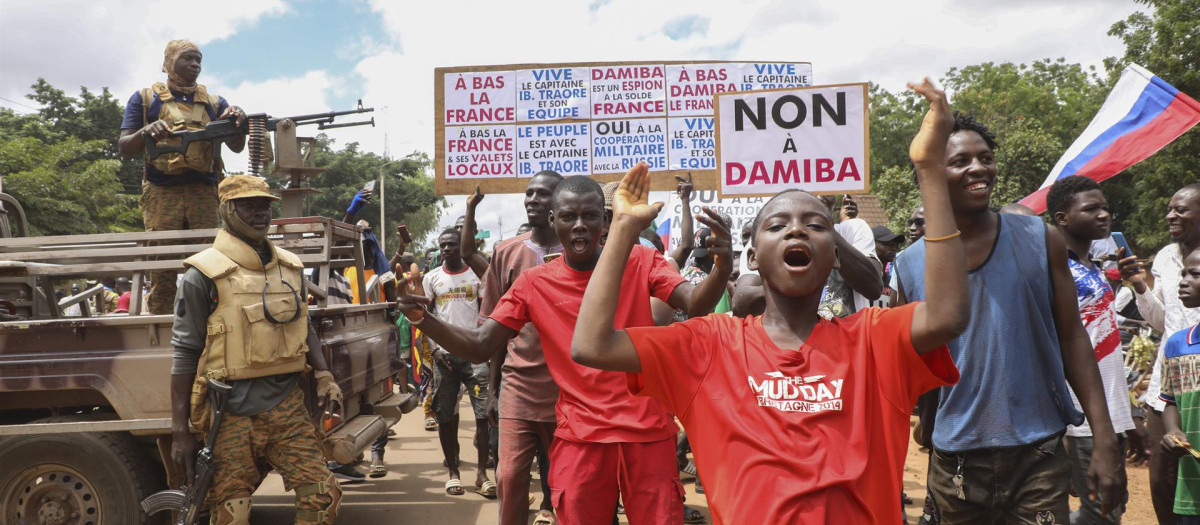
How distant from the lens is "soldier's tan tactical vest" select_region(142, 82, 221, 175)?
18.8ft

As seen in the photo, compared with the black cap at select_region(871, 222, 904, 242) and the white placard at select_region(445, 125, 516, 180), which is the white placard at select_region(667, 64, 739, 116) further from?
the black cap at select_region(871, 222, 904, 242)

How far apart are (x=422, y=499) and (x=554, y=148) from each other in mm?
3409

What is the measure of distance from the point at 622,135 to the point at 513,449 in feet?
15.7

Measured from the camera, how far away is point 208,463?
406 cm

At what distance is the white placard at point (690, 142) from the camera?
8.17 metres

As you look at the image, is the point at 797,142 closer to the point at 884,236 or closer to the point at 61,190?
the point at 884,236

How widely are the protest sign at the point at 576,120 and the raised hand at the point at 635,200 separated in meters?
5.70

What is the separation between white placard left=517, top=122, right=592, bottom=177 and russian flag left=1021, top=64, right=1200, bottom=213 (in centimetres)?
399

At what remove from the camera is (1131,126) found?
6.43 meters

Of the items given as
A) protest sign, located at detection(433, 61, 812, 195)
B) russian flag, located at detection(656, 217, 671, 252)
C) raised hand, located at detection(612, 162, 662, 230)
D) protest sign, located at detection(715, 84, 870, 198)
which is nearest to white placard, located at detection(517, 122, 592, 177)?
protest sign, located at detection(433, 61, 812, 195)

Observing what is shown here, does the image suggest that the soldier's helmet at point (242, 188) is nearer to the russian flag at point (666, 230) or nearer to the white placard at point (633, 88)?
the white placard at point (633, 88)

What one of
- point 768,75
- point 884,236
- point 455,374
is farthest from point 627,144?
point 455,374

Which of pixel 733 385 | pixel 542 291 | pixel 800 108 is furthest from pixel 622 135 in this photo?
pixel 733 385

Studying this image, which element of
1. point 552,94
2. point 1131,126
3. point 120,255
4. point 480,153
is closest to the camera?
point 120,255
